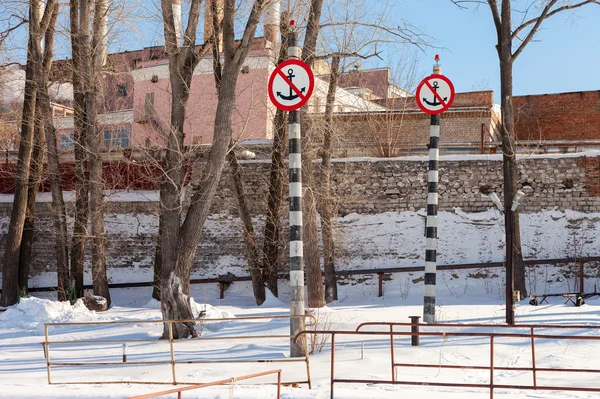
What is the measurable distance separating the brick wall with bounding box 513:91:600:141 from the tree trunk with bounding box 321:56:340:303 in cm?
1578

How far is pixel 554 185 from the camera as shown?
2111 cm

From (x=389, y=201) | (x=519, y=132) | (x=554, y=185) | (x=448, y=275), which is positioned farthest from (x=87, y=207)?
(x=519, y=132)

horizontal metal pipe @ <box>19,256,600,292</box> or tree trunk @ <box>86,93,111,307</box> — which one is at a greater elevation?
tree trunk @ <box>86,93,111,307</box>

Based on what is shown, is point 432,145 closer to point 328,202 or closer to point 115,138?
point 328,202

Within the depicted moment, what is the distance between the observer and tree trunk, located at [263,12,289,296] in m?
18.8

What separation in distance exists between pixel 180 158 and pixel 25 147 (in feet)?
28.2

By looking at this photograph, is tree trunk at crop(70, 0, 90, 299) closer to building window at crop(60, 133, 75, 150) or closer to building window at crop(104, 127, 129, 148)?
building window at crop(60, 133, 75, 150)

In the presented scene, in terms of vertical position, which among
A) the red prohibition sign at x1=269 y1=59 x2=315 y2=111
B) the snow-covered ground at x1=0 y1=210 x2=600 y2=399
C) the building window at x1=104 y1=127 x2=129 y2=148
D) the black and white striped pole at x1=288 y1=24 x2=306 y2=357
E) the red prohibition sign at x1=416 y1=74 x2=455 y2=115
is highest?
the building window at x1=104 y1=127 x2=129 y2=148

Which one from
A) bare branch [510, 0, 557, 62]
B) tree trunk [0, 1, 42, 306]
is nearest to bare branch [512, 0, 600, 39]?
bare branch [510, 0, 557, 62]

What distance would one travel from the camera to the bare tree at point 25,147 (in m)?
19.9

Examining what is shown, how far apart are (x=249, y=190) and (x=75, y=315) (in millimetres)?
8270

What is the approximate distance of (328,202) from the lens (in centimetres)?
1980

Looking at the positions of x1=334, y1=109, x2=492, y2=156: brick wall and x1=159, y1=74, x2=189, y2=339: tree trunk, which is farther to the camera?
x1=334, y1=109, x2=492, y2=156: brick wall

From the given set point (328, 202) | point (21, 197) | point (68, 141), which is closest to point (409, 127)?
point (328, 202)
